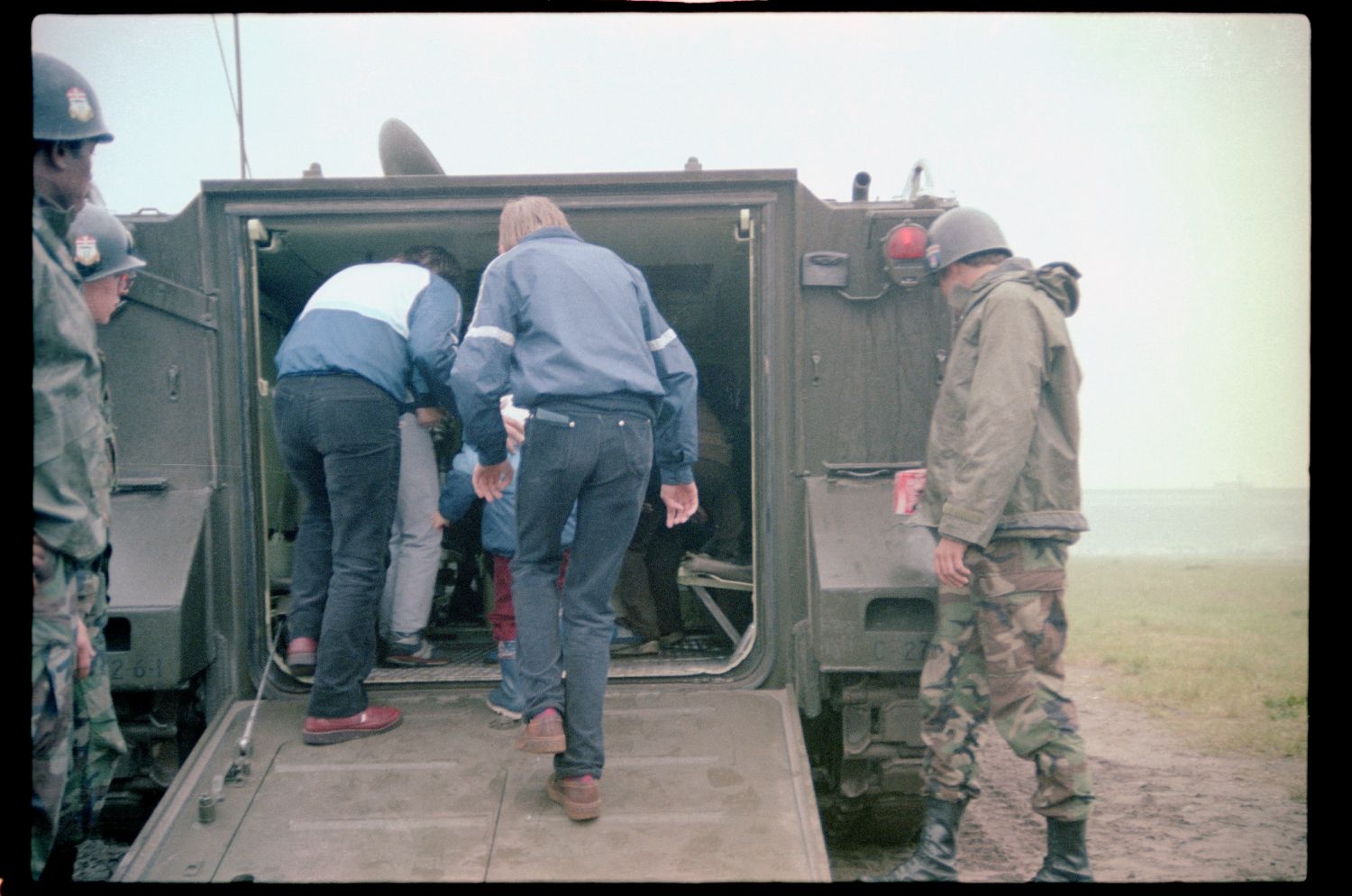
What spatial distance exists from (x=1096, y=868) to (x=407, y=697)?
2.49m

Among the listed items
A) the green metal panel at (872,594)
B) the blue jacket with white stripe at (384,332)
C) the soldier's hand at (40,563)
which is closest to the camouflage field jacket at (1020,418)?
the green metal panel at (872,594)

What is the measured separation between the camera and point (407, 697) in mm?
3480

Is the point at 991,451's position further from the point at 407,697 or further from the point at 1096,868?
the point at 407,697

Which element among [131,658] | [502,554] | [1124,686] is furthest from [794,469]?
[1124,686]

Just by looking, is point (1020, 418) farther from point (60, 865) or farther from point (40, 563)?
point (60, 865)

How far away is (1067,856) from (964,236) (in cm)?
187

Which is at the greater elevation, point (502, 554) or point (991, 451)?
point (991, 451)

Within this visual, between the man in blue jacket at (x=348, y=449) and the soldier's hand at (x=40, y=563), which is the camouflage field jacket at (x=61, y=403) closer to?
the soldier's hand at (x=40, y=563)

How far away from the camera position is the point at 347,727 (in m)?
3.18

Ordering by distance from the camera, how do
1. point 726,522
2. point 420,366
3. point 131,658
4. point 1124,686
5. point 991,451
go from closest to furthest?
1. point 991,451
2. point 131,658
3. point 420,366
4. point 726,522
5. point 1124,686

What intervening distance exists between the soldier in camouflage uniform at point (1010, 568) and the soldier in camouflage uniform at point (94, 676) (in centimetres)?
225

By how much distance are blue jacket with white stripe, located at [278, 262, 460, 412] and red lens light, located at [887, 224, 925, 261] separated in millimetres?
1543

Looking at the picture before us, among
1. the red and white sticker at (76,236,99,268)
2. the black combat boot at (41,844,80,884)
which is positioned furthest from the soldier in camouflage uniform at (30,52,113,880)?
the red and white sticker at (76,236,99,268)

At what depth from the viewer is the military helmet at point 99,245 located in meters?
2.77
